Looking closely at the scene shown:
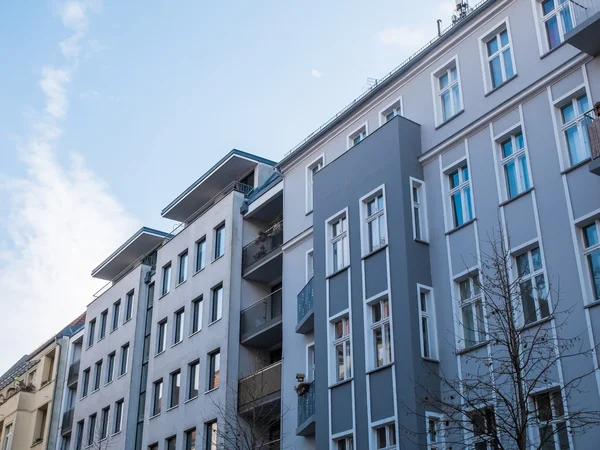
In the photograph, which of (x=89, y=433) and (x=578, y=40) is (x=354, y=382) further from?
(x=89, y=433)

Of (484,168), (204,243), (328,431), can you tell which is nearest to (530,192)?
(484,168)

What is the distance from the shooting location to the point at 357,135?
2839cm

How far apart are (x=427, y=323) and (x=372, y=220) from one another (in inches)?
154

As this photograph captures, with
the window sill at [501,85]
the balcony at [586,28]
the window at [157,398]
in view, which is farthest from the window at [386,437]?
the window at [157,398]

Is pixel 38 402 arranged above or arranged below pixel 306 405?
above

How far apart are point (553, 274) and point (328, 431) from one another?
316 inches

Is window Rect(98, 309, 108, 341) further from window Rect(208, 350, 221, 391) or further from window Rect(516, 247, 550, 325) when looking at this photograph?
window Rect(516, 247, 550, 325)

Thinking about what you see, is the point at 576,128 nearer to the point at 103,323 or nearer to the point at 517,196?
the point at 517,196

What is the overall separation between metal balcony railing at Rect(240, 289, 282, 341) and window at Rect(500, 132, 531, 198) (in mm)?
11968

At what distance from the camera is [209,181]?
39188 millimetres

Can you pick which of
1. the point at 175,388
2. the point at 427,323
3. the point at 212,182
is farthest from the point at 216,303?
the point at 427,323

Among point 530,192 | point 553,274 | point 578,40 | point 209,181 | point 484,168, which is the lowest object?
point 553,274

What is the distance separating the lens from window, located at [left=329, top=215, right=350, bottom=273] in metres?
25.5

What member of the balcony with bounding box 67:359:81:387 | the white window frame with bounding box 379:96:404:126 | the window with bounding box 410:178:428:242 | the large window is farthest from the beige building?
the large window
